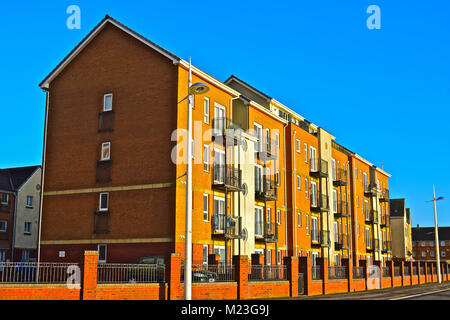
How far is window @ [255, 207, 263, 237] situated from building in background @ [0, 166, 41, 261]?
26702mm

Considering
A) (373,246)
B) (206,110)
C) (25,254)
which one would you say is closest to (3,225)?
(25,254)

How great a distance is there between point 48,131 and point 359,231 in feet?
114

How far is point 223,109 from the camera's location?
114ft

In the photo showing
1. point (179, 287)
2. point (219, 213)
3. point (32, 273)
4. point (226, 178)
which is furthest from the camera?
point (226, 178)

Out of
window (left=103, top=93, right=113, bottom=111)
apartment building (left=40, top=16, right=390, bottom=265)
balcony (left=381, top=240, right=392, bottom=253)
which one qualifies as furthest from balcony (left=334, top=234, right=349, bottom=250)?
window (left=103, top=93, right=113, bottom=111)

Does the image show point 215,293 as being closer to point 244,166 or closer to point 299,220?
point 244,166

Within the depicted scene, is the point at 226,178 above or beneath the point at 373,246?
above

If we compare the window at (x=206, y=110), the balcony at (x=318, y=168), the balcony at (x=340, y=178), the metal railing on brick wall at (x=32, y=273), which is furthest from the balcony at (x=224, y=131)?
the balcony at (x=340, y=178)

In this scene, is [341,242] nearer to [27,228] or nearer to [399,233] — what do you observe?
[27,228]

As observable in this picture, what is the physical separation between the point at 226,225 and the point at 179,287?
35.7 feet

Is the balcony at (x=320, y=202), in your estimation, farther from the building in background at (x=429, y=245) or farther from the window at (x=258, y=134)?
the building in background at (x=429, y=245)

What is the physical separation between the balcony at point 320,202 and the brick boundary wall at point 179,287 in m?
8.91

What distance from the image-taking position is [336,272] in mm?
35656
